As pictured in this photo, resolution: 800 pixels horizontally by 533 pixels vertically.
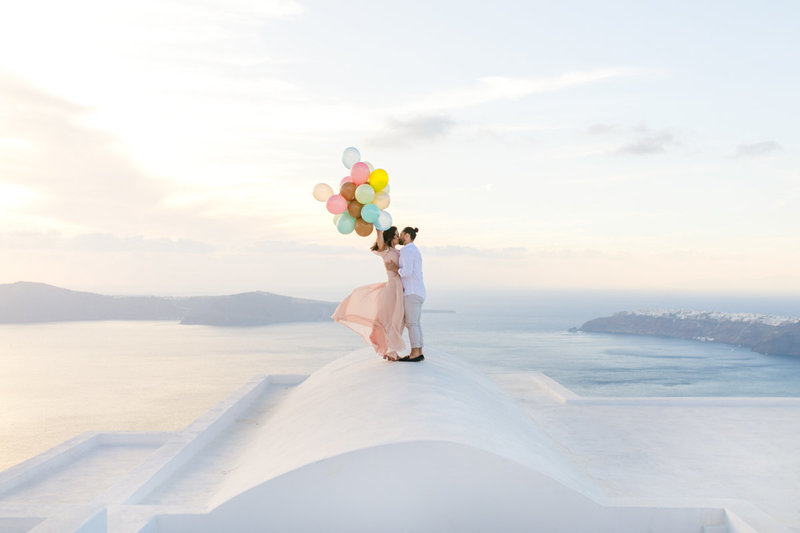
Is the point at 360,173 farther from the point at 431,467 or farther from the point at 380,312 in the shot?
the point at 431,467

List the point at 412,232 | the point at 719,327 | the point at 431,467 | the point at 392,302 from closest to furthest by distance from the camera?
the point at 431,467 < the point at 412,232 < the point at 392,302 < the point at 719,327

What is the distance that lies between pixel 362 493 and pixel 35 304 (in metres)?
75.4

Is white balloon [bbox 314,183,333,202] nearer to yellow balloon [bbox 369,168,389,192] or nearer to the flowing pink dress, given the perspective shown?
yellow balloon [bbox 369,168,389,192]

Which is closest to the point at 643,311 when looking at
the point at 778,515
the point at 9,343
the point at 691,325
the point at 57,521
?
the point at 691,325

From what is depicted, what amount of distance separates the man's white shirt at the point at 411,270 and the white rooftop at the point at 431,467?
93cm

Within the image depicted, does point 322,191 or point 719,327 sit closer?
point 322,191

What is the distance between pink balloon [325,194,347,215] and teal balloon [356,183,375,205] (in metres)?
0.22

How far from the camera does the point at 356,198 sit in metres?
7.74

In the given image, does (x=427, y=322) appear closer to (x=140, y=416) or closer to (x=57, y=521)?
(x=140, y=416)

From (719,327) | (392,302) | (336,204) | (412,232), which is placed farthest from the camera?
(719,327)

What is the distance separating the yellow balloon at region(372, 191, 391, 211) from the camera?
25.6ft

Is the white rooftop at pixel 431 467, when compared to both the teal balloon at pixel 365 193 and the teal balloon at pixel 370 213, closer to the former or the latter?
the teal balloon at pixel 370 213

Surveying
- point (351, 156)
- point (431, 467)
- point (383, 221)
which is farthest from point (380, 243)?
point (431, 467)

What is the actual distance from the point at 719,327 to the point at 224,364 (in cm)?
4629
